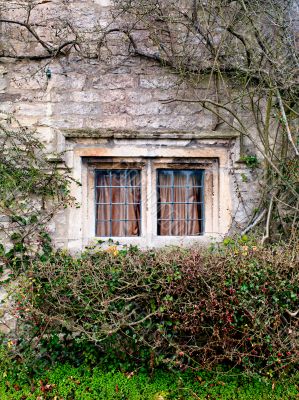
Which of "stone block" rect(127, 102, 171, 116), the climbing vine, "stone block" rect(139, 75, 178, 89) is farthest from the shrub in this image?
"stone block" rect(139, 75, 178, 89)

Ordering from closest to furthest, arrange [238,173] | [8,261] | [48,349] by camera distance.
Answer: [48,349] < [8,261] < [238,173]

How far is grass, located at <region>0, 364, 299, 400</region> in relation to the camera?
4559 mm

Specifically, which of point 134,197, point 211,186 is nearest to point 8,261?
point 134,197

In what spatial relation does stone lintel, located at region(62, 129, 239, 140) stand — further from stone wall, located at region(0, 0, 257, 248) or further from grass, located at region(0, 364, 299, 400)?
grass, located at region(0, 364, 299, 400)

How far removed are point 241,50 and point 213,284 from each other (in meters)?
2.84

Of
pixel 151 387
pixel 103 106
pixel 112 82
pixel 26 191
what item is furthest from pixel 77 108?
pixel 151 387

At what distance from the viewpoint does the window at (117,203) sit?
585 centimetres

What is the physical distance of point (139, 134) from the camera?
5676 millimetres

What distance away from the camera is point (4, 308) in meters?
5.39

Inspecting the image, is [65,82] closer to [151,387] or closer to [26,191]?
[26,191]

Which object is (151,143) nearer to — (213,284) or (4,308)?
(213,284)

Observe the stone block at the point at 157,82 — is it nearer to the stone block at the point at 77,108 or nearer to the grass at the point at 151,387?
the stone block at the point at 77,108

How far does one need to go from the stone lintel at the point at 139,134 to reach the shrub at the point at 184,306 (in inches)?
57.5

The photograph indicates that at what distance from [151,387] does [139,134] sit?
2653 millimetres
